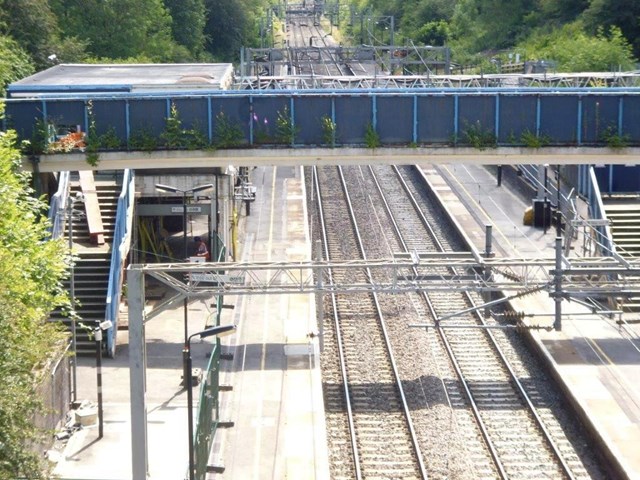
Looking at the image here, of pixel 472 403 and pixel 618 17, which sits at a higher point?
pixel 618 17

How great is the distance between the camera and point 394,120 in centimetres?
2683

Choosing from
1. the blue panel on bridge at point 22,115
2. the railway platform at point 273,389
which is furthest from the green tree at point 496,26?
the blue panel on bridge at point 22,115

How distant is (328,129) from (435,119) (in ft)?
7.47

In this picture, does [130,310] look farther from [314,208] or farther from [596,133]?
[314,208]

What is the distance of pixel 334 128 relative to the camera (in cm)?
2666

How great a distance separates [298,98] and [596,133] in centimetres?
634

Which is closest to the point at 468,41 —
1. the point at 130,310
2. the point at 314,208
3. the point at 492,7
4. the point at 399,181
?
the point at 492,7

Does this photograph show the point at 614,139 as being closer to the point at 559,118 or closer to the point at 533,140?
the point at 559,118

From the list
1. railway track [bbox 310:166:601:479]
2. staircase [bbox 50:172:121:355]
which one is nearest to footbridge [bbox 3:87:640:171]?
staircase [bbox 50:172:121:355]

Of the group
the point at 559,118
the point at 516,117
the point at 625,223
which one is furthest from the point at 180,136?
the point at 625,223

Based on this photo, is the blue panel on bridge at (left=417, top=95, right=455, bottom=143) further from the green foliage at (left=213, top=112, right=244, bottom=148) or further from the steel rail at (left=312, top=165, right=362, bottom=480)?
the steel rail at (left=312, top=165, right=362, bottom=480)

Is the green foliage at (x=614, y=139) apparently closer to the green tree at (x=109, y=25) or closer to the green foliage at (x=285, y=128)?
the green foliage at (x=285, y=128)

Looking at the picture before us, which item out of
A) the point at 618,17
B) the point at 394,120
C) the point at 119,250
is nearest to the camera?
the point at 119,250

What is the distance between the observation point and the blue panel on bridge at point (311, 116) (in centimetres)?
2681
